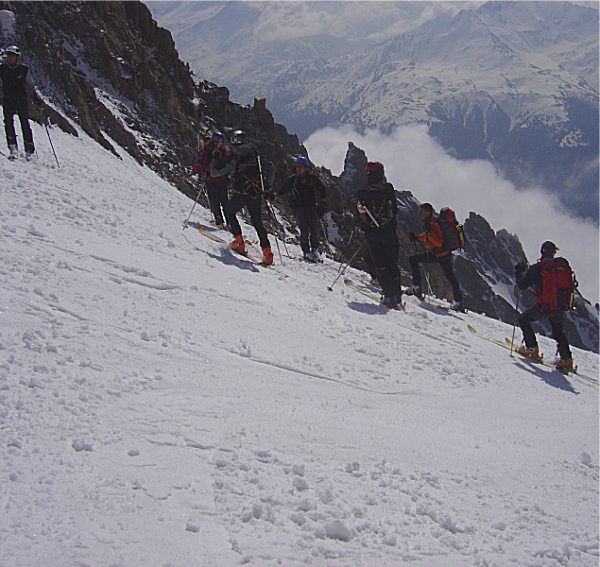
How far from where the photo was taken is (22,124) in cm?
1131

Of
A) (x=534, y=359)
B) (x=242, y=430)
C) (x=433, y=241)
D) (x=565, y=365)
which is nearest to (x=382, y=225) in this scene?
(x=433, y=241)

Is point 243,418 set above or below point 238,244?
below

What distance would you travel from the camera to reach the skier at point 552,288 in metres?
9.63

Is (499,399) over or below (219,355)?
below

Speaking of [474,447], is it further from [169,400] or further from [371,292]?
[371,292]

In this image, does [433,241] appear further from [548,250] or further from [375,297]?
[548,250]

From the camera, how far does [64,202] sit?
938 cm

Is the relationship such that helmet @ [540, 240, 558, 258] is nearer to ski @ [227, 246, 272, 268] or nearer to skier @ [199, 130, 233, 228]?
ski @ [227, 246, 272, 268]

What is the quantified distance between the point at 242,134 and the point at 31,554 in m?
9.36

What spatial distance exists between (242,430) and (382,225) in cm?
700

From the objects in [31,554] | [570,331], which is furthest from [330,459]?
[570,331]

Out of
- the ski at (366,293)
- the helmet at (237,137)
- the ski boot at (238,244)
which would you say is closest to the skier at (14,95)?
the helmet at (237,137)

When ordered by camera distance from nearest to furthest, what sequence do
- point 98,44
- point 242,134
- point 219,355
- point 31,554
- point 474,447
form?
1. point 31,554
2. point 474,447
3. point 219,355
4. point 242,134
5. point 98,44

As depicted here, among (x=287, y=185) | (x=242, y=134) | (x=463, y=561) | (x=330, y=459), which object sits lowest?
(x=463, y=561)
